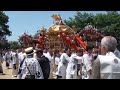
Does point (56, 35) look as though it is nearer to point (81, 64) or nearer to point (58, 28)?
point (58, 28)

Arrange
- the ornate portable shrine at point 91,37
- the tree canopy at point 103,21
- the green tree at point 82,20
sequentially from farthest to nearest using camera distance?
the green tree at point 82,20
the tree canopy at point 103,21
the ornate portable shrine at point 91,37

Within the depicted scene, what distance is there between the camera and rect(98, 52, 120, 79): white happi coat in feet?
11.1

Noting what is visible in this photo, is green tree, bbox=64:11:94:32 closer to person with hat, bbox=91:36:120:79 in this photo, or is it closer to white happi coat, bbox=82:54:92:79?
white happi coat, bbox=82:54:92:79

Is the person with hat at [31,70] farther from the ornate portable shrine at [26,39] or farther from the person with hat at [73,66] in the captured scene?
the ornate portable shrine at [26,39]

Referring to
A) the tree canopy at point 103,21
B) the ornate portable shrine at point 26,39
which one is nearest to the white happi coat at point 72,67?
the ornate portable shrine at point 26,39

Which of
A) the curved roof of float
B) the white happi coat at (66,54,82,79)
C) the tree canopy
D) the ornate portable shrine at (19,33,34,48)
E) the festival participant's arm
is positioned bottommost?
the white happi coat at (66,54,82,79)

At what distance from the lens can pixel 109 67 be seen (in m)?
3.43

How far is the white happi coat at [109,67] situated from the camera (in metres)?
3.39

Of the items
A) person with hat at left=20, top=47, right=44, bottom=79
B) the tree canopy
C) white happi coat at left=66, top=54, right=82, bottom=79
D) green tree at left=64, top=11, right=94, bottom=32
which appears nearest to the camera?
person with hat at left=20, top=47, right=44, bottom=79

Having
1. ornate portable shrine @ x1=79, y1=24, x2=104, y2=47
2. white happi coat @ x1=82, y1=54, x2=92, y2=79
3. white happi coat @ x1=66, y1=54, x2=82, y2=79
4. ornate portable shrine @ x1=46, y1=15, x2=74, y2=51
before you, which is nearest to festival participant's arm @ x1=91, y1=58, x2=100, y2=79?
white happi coat @ x1=82, y1=54, x2=92, y2=79
